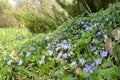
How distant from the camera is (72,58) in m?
2.48

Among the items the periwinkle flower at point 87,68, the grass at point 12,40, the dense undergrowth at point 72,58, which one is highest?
the grass at point 12,40

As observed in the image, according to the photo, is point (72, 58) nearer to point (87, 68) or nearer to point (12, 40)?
point (87, 68)

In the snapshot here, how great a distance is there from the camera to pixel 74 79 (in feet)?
6.83

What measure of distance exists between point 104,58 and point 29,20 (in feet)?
11.0

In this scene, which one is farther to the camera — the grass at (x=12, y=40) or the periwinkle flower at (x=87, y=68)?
the grass at (x=12, y=40)

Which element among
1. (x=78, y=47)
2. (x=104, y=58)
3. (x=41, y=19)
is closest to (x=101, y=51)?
(x=104, y=58)

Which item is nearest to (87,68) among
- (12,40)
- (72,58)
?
(72,58)

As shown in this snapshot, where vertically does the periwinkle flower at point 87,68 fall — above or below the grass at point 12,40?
below

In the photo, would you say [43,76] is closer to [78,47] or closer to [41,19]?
[78,47]

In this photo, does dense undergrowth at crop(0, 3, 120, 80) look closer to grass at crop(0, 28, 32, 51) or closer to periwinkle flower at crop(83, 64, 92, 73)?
periwinkle flower at crop(83, 64, 92, 73)

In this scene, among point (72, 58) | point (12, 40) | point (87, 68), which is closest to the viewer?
point (87, 68)

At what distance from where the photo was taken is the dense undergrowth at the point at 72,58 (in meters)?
2.00

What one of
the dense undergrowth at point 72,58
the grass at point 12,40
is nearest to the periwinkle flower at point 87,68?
the dense undergrowth at point 72,58

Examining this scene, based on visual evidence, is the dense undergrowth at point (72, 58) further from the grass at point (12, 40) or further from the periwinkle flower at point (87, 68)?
the grass at point (12, 40)
